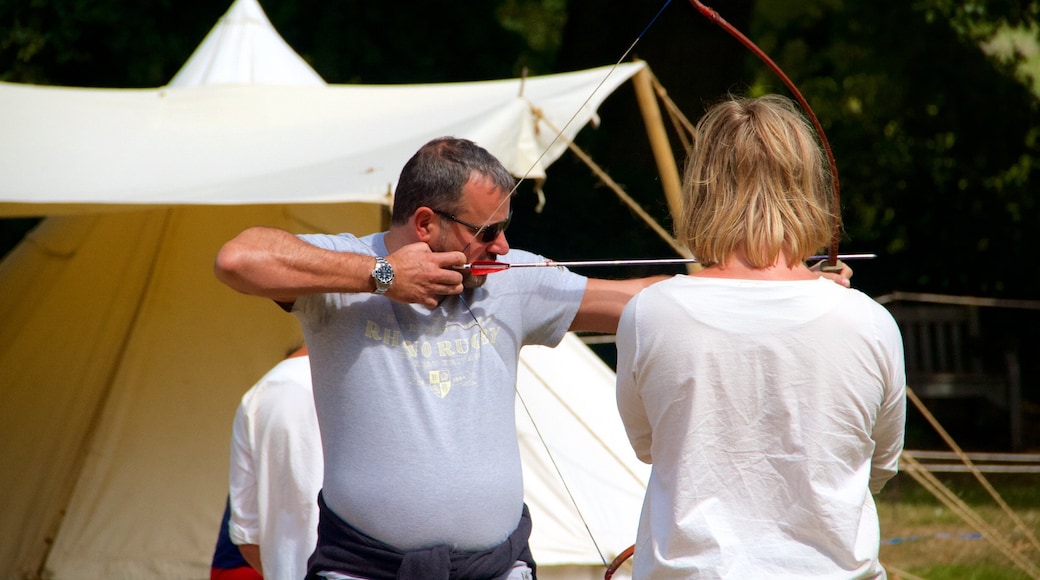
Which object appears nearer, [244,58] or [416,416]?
[416,416]

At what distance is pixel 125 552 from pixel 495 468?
282 centimetres

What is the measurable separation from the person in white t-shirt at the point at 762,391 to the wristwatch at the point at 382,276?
1.60ft

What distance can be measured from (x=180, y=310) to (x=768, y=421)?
3.50 meters

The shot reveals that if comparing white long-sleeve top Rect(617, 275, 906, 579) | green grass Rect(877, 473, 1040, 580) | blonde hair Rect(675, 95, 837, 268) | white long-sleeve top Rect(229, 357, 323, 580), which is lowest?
green grass Rect(877, 473, 1040, 580)

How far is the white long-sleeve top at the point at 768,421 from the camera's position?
1.50m

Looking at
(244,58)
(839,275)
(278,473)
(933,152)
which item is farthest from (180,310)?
(933,152)

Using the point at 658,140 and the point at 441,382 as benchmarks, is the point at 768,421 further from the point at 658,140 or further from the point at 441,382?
the point at 658,140

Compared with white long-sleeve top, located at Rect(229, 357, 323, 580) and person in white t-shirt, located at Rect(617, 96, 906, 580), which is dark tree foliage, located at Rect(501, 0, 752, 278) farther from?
person in white t-shirt, located at Rect(617, 96, 906, 580)

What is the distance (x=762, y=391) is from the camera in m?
1.51

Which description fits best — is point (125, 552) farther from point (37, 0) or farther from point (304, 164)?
point (37, 0)

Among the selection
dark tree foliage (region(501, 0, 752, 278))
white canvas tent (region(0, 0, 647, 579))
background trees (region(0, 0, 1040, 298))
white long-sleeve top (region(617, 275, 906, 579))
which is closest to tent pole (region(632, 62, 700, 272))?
white canvas tent (region(0, 0, 647, 579))

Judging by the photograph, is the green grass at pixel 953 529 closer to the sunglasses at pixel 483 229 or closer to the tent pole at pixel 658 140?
the tent pole at pixel 658 140

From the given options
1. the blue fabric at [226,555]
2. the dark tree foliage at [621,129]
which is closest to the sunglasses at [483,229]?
the blue fabric at [226,555]

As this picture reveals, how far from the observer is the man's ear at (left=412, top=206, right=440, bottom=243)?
80.7 inches
